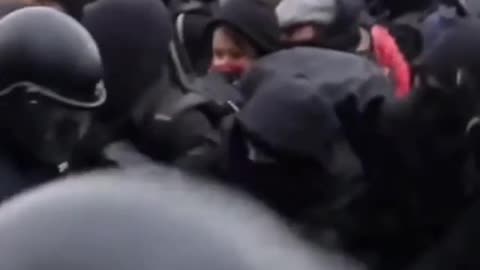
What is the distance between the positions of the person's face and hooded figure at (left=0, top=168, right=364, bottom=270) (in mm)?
4662

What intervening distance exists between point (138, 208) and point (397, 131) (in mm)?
3446

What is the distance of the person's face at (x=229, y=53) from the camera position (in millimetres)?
6570

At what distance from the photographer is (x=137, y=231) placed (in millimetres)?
1715

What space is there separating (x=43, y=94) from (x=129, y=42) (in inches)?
48.4

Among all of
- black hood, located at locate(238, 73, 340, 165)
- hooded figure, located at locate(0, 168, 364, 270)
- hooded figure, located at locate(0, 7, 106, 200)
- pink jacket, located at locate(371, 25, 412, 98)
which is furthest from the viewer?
pink jacket, located at locate(371, 25, 412, 98)

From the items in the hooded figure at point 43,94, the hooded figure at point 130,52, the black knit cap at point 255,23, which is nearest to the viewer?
the hooded figure at point 43,94

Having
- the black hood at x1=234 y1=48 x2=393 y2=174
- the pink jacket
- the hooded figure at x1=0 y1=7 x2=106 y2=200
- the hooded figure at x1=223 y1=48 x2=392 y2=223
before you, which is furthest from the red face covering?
the hooded figure at x1=0 y1=7 x2=106 y2=200

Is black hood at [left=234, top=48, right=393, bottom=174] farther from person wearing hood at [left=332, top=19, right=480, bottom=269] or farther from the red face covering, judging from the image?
the red face covering

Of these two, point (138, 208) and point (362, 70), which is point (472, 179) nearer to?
point (362, 70)

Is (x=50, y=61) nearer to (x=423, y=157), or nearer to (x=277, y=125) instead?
(x=277, y=125)

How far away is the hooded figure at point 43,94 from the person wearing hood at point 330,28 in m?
2.05

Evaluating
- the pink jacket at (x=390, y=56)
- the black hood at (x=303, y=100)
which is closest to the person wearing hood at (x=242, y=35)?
the pink jacket at (x=390, y=56)

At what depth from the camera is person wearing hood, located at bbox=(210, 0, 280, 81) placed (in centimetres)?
650

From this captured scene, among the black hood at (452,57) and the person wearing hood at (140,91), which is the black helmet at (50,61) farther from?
the black hood at (452,57)
